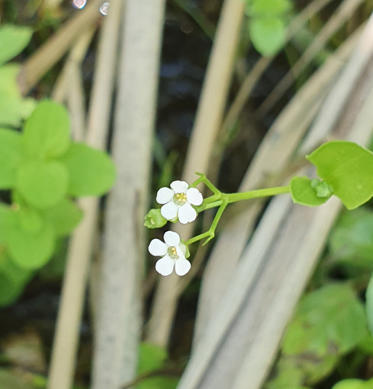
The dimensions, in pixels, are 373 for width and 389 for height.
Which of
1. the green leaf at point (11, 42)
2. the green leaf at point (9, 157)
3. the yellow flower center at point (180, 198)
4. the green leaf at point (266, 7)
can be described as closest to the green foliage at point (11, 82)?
the green leaf at point (11, 42)

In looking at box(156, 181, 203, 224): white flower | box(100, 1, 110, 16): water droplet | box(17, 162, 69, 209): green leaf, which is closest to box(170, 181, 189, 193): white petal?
box(156, 181, 203, 224): white flower

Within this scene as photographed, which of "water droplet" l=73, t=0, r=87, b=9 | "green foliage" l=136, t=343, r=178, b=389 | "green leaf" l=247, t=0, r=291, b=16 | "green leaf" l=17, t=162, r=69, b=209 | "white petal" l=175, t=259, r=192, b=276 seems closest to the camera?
"white petal" l=175, t=259, r=192, b=276

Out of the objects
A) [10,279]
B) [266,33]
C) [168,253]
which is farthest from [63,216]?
[266,33]

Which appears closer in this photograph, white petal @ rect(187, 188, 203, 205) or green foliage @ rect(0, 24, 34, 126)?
white petal @ rect(187, 188, 203, 205)

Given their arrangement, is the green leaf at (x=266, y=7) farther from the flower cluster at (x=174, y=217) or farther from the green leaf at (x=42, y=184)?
the flower cluster at (x=174, y=217)

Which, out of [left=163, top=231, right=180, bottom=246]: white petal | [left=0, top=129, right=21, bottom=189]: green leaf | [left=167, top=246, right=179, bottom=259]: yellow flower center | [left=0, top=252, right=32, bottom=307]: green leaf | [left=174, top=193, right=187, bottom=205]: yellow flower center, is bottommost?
[left=0, top=252, right=32, bottom=307]: green leaf

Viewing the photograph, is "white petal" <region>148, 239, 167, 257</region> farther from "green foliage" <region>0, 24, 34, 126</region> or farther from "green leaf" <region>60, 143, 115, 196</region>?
"green foliage" <region>0, 24, 34, 126</region>

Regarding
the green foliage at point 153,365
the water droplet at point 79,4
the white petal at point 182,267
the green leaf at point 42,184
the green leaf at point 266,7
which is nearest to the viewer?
the white petal at point 182,267

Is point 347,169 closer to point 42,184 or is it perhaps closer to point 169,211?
point 169,211
